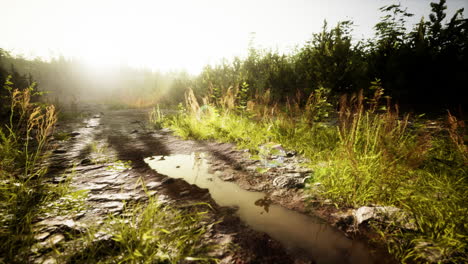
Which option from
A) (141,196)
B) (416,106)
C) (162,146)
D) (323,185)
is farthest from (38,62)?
(416,106)

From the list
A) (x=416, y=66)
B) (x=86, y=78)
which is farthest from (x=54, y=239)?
(x=86, y=78)

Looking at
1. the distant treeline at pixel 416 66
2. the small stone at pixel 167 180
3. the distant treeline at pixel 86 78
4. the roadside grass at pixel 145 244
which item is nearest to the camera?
the roadside grass at pixel 145 244

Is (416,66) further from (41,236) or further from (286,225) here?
(41,236)

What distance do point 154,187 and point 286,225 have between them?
1540 mm

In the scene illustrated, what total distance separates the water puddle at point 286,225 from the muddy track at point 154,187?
65 millimetres

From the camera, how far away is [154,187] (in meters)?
2.20

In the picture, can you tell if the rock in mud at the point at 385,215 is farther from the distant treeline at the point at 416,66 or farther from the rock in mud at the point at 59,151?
the rock in mud at the point at 59,151

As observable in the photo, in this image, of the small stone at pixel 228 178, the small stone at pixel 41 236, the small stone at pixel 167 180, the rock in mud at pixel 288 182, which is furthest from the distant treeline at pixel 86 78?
the small stone at pixel 41 236

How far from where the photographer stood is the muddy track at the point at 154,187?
1.33 meters

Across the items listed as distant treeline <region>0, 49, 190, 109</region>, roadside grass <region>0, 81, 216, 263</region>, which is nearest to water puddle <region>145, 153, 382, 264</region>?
roadside grass <region>0, 81, 216, 263</region>

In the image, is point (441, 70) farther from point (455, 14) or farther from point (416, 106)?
point (455, 14)

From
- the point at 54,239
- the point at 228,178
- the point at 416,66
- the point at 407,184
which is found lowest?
the point at 228,178

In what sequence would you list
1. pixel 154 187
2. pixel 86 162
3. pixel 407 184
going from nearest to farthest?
pixel 407 184
pixel 154 187
pixel 86 162

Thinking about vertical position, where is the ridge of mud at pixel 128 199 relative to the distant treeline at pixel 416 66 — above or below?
below
